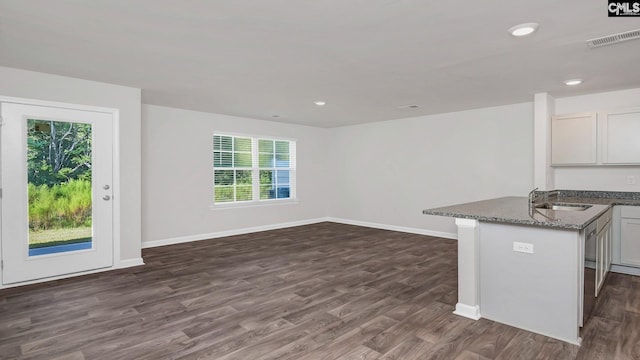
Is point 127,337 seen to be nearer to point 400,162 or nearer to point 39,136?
point 39,136

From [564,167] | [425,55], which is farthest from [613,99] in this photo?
[425,55]

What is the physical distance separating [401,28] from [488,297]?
92.3 inches

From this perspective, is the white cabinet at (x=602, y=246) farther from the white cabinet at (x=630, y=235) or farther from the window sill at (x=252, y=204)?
the window sill at (x=252, y=204)

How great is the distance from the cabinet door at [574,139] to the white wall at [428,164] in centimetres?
55

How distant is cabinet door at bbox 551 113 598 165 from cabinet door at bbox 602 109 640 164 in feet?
0.37

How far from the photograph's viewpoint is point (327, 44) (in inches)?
114

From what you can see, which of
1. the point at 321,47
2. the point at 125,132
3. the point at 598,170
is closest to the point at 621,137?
the point at 598,170

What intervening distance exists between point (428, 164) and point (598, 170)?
2589mm

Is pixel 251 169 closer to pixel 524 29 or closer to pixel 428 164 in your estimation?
pixel 428 164

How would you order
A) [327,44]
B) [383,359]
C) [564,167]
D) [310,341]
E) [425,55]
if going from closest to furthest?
[383,359] → [310,341] → [327,44] → [425,55] → [564,167]

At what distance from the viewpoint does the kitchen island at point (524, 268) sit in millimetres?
2490

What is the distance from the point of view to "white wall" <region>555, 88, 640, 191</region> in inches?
177

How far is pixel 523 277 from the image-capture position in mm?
2709

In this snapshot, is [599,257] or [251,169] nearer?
[599,257]
